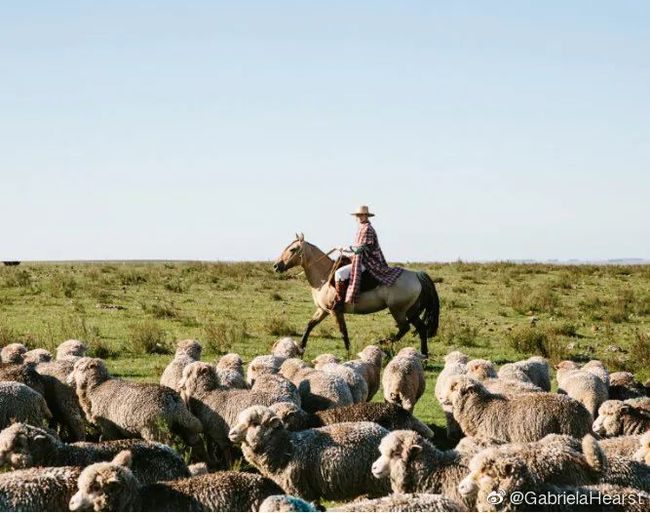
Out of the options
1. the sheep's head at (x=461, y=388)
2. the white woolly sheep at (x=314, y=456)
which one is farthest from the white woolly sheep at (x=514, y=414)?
the white woolly sheep at (x=314, y=456)

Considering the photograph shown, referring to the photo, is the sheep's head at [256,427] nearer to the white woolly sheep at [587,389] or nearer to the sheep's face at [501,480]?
the sheep's face at [501,480]

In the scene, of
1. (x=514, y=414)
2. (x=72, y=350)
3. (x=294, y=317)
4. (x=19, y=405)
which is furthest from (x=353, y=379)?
(x=294, y=317)

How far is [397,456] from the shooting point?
6246mm

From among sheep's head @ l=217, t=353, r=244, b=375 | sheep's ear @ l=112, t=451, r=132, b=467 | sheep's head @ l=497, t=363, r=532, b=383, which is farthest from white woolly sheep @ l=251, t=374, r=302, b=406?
sheep's head @ l=497, t=363, r=532, b=383

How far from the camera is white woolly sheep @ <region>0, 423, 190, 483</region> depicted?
6355 mm

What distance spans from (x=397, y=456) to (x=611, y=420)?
3203 millimetres

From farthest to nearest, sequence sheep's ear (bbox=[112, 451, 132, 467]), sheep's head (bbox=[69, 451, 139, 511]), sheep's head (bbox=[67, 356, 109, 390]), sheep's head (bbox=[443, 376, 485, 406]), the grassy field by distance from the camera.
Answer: the grassy field, sheep's head (bbox=[67, 356, 109, 390]), sheep's head (bbox=[443, 376, 485, 406]), sheep's ear (bbox=[112, 451, 132, 467]), sheep's head (bbox=[69, 451, 139, 511])

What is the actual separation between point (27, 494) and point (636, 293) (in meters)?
23.0

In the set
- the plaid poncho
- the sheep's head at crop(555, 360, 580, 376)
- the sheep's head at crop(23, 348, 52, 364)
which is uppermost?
the plaid poncho

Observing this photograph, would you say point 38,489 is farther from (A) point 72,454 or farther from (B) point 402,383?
(B) point 402,383

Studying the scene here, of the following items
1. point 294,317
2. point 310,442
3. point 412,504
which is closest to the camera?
point 412,504

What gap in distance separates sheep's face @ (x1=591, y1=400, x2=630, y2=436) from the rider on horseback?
8.71 meters

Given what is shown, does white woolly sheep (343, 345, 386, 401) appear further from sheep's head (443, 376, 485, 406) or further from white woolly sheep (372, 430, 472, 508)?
white woolly sheep (372, 430, 472, 508)

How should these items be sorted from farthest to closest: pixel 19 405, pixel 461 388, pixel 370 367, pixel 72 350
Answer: pixel 72 350 → pixel 370 367 → pixel 461 388 → pixel 19 405
